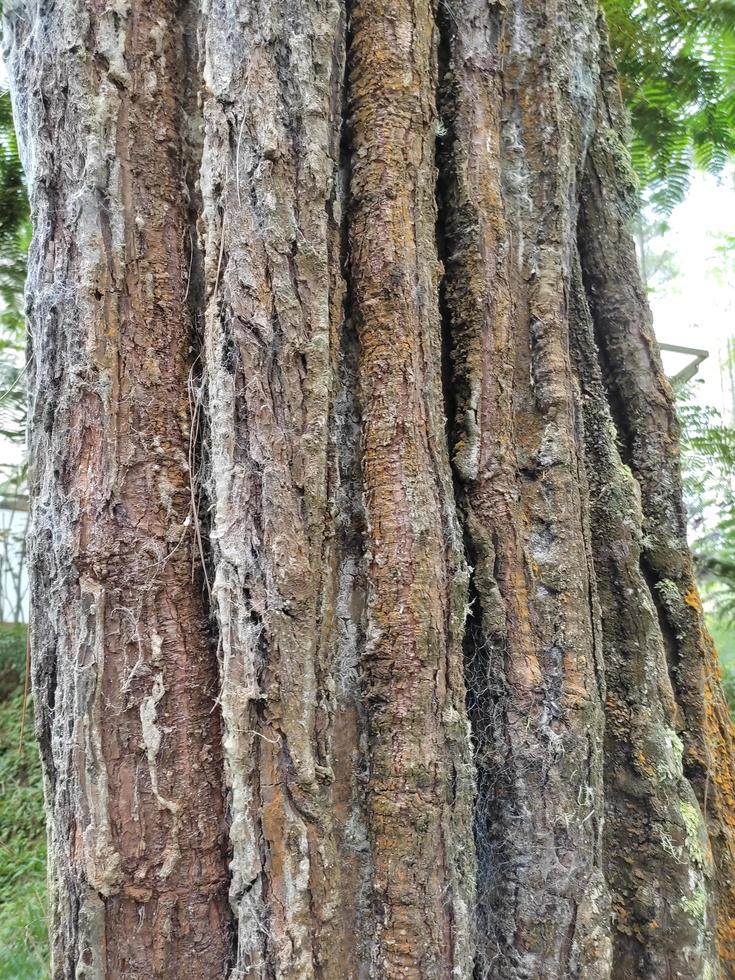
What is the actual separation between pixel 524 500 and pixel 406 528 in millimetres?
338

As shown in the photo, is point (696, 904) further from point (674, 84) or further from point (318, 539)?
point (674, 84)

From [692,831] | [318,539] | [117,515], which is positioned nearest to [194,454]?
[117,515]

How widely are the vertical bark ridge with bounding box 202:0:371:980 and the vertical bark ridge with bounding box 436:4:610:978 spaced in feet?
0.99

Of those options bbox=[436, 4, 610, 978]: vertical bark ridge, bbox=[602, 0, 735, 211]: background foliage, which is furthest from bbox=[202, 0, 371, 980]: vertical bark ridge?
bbox=[602, 0, 735, 211]: background foliage

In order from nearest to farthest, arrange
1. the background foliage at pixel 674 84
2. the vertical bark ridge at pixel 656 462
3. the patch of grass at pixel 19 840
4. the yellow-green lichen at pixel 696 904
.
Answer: the yellow-green lichen at pixel 696 904 → the vertical bark ridge at pixel 656 462 → the patch of grass at pixel 19 840 → the background foliage at pixel 674 84

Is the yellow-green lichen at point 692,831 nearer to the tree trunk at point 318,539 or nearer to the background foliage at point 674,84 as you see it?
the tree trunk at point 318,539

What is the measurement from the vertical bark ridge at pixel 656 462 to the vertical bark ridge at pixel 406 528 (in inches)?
27.6

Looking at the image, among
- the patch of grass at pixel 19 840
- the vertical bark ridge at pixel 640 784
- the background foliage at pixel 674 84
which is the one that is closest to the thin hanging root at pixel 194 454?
the patch of grass at pixel 19 840

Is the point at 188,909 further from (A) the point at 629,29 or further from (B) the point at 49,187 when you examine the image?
(A) the point at 629,29

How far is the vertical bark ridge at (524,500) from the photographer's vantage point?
1448 millimetres

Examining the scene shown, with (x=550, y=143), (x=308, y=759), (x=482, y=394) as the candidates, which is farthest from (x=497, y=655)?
(x=550, y=143)

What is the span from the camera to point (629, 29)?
9.82 ft

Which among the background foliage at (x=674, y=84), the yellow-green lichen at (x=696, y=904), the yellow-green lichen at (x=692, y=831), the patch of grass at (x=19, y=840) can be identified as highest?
the background foliage at (x=674, y=84)

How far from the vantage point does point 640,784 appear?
5.44 feet
